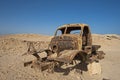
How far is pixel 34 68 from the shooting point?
6758 mm

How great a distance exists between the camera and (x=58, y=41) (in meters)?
7.61

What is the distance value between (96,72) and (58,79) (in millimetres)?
2257

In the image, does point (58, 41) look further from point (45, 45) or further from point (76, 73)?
point (45, 45)

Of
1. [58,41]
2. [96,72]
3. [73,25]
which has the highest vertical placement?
[73,25]

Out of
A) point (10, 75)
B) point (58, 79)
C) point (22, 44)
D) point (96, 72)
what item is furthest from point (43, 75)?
point (22, 44)

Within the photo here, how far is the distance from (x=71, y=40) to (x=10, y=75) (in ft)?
9.83

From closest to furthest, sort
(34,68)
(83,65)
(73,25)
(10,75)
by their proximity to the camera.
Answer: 1. (10,75)
2. (34,68)
3. (73,25)
4. (83,65)

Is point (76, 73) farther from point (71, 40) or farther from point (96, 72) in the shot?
point (71, 40)

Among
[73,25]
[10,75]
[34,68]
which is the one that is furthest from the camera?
[73,25]

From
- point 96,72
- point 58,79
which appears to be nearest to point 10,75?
point 58,79

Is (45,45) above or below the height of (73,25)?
below

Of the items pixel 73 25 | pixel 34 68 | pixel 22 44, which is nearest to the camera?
pixel 34 68

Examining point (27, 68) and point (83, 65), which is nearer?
Result: point (27, 68)

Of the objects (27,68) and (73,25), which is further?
(73,25)
